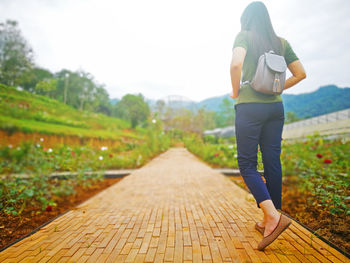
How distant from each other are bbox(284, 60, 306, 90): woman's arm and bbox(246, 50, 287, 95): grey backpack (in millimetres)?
227

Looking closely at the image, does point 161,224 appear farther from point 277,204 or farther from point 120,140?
point 120,140

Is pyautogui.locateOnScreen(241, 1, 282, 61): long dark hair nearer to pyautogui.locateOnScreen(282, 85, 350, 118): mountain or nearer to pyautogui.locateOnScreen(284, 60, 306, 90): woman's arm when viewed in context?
pyautogui.locateOnScreen(284, 60, 306, 90): woman's arm

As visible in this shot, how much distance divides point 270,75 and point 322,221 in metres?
1.28

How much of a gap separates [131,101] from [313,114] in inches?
331

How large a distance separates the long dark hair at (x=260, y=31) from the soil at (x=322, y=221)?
1.33m

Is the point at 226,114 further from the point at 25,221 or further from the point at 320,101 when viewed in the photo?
the point at 25,221

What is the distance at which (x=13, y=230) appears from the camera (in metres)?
1.62

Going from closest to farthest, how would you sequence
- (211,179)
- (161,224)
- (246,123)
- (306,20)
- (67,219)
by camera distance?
1. (246,123)
2. (161,224)
3. (67,219)
4. (306,20)
5. (211,179)

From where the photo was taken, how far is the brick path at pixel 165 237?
1.16 m

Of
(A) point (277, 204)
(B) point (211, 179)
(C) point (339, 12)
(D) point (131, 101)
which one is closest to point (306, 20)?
(C) point (339, 12)

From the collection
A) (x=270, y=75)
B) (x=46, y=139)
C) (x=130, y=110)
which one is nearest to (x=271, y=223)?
(x=270, y=75)

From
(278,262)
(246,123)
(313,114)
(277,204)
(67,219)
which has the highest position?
(313,114)

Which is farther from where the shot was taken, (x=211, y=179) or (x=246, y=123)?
(x=211, y=179)

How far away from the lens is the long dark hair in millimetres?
1352
